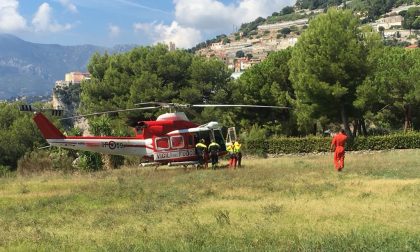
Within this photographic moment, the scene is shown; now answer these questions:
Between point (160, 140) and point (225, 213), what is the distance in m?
13.5

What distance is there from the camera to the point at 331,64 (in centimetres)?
3594

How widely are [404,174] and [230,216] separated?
28.0 feet

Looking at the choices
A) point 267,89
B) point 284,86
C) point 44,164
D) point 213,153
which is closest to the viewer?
point 213,153

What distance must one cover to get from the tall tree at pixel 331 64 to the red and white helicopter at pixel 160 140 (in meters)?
15.3

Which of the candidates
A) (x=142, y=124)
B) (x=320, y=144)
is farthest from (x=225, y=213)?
(x=320, y=144)

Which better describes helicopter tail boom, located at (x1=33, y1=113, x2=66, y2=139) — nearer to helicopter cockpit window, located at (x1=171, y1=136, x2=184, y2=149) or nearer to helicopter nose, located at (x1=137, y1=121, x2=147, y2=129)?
helicopter nose, located at (x1=137, y1=121, x2=147, y2=129)

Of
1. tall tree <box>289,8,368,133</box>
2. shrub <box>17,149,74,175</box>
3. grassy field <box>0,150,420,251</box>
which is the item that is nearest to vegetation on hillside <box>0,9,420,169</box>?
tall tree <box>289,8,368,133</box>

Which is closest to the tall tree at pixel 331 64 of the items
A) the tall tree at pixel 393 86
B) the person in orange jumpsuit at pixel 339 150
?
the tall tree at pixel 393 86

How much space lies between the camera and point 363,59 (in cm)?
3656

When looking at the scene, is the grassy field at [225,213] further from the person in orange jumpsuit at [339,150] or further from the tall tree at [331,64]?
the tall tree at [331,64]

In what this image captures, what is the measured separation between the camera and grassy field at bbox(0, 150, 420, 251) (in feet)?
24.3

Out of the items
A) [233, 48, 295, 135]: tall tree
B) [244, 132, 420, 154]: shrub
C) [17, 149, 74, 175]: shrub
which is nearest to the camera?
[17, 149, 74, 175]: shrub

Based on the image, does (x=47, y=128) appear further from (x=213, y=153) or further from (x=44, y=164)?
(x=213, y=153)

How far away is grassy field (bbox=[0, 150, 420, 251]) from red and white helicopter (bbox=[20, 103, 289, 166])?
587cm
